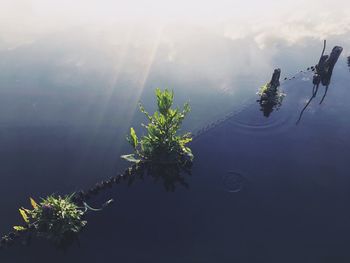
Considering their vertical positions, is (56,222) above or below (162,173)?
below

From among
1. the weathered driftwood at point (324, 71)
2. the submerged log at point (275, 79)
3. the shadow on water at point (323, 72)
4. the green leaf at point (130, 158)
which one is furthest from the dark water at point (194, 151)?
the submerged log at point (275, 79)

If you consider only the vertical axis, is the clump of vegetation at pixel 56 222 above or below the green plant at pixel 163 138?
below

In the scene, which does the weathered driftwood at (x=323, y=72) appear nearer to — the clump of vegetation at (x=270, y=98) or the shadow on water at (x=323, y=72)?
the shadow on water at (x=323, y=72)

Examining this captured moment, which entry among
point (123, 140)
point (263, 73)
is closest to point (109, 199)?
point (123, 140)

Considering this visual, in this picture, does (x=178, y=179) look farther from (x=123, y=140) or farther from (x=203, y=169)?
(x=123, y=140)

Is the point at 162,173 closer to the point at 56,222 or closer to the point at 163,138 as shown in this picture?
the point at 163,138

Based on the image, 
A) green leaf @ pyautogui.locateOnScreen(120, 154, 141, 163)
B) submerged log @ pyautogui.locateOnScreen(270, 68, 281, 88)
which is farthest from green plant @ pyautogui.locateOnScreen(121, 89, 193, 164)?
submerged log @ pyautogui.locateOnScreen(270, 68, 281, 88)

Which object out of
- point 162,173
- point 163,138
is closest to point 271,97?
point 163,138
